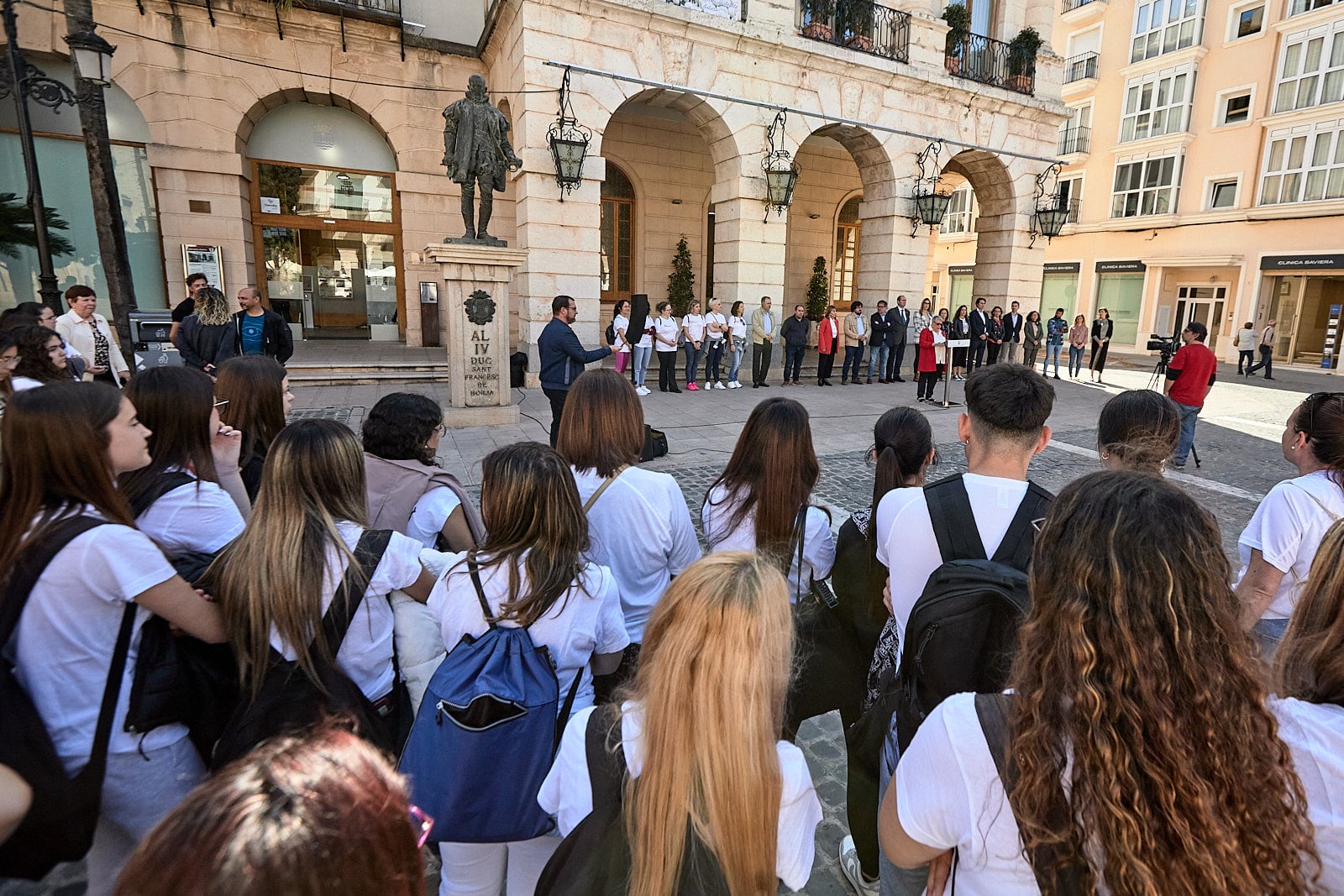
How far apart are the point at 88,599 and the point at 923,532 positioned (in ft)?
7.15

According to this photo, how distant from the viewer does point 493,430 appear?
873cm

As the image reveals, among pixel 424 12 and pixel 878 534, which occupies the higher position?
pixel 424 12

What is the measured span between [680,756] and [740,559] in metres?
0.42

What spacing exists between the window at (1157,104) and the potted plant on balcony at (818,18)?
60.3ft

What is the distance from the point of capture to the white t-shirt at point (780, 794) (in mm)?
1280

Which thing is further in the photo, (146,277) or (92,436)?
(146,277)

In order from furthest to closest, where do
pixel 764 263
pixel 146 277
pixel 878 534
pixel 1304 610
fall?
pixel 764 263 → pixel 146 277 → pixel 878 534 → pixel 1304 610

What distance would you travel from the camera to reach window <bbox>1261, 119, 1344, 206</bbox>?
19.9 m

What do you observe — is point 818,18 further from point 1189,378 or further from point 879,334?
point 1189,378

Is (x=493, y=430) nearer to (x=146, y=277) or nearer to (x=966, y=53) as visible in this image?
(x=146, y=277)

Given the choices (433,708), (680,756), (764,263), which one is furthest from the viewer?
(764,263)

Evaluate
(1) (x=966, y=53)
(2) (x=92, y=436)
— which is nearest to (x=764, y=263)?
(1) (x=966, y=53)

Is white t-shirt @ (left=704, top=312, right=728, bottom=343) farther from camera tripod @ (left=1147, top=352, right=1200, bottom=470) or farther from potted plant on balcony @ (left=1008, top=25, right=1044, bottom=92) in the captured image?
potted plant on balcony @ (left=1008, top=25, right=1044, bottom=92)

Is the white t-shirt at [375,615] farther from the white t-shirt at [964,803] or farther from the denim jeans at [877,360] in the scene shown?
the denim jeans at [877,360]
